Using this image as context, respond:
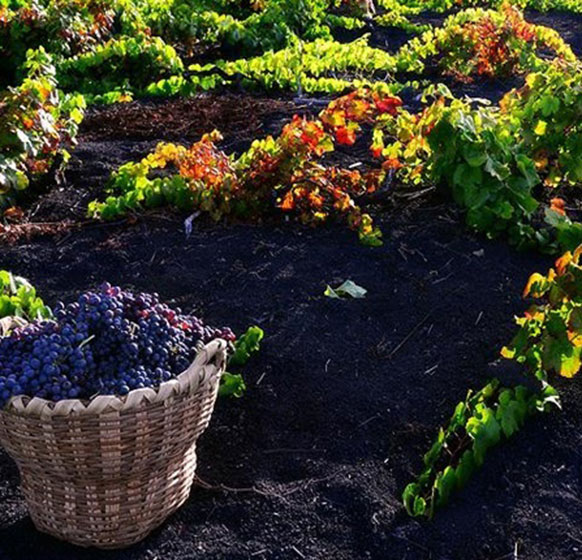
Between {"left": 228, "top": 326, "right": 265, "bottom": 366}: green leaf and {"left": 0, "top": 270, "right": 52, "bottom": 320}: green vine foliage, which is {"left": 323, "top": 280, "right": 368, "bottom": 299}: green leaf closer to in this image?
{"left": 228, "top": 326, "right": 265, "bottom": 366}: green leaf

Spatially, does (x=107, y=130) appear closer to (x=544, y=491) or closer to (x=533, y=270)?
(x=533, y=270)

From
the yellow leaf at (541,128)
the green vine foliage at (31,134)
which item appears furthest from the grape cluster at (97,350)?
the yellow leaf at (541,128)

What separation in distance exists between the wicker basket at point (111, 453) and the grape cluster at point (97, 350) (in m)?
0.08

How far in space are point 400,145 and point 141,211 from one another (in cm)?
136

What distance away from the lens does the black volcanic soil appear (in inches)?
110

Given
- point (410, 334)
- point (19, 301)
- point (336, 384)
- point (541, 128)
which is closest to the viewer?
point (19, 301)

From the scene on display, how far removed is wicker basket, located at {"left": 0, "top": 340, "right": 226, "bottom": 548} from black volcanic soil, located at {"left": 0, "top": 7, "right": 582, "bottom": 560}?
11 cm

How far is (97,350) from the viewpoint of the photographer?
2529 mm

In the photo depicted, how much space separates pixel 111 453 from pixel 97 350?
283 mm

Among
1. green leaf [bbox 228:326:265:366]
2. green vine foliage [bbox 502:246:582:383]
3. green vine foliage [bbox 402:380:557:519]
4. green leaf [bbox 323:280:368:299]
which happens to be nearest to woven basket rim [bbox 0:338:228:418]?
green vine foliage [bbox 402:380:557:519]

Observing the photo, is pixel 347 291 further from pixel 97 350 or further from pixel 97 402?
pixel 97 402

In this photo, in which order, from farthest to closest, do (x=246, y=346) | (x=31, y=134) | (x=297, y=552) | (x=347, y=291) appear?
1. (x=31, y=134)
2. (x=347, y=291)
3. (x=246, y=346)
4. (x=297, y=552)

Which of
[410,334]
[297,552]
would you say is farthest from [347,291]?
[297,552]

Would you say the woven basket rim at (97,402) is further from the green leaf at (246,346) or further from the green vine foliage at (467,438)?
the green leaf at (246,346)
